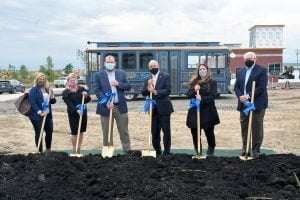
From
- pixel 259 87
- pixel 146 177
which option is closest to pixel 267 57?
pixel 259 87

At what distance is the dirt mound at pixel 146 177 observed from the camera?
191 inches

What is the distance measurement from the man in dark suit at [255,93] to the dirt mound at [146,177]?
1.14 meters

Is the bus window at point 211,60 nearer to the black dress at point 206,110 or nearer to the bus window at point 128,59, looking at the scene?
the bus window at point 128,59

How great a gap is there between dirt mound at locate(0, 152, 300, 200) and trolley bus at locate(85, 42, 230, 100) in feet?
54.6

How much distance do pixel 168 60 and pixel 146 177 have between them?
18028 mm

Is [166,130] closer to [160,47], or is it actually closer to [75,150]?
[75,150]

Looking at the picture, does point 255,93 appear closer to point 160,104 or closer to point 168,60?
point 160,104

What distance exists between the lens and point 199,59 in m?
23.2

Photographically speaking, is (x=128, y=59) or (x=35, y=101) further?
(x=128, y=59)

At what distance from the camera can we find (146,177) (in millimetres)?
5398

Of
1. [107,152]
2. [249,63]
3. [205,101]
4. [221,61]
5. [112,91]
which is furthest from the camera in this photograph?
[221,61]

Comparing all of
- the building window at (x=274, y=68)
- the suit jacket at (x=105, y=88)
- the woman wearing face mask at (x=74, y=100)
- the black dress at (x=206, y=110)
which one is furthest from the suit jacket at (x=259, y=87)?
the building window at (x=274, y=68)

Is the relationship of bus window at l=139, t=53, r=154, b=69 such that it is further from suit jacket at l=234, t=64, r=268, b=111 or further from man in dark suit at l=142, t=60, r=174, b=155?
suit jacket at l=234, t=64, r=268, b=111

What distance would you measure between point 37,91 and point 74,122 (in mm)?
780
